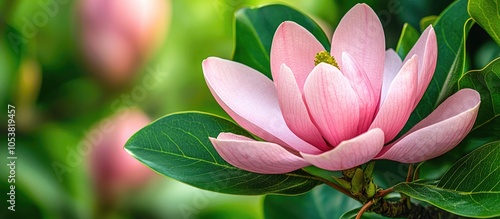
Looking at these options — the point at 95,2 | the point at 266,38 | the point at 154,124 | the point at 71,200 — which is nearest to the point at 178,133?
the point at 154,124

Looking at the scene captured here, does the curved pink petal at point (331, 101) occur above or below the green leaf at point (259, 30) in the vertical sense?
below

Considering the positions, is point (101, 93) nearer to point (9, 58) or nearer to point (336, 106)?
point (9, 58)

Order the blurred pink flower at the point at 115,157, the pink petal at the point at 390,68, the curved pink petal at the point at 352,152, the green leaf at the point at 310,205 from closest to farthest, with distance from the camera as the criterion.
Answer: the curved pink petal at the point at 352,152 → the pink petal at the point at 390,68 → the green leaf at the point at 310,205 → the blurred pink flower at the point at 115,157

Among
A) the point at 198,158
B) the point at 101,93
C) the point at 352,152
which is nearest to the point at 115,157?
the point at 101,93

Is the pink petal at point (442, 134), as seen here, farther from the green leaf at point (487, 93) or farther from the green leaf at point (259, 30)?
the green leaf at point (259, 30)

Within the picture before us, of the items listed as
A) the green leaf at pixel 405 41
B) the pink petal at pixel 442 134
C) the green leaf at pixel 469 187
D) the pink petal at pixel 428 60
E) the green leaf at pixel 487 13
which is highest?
the green leaf at pixel 405 41

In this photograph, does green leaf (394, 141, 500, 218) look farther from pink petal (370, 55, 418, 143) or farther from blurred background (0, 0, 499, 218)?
blurred background (0, 0, 499, 218)

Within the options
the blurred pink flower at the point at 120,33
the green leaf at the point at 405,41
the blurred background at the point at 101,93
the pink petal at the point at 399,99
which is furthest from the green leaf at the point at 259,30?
the blurred pink flower at the point at 120,33

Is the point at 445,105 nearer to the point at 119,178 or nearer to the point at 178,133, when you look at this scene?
the point at 178,133
